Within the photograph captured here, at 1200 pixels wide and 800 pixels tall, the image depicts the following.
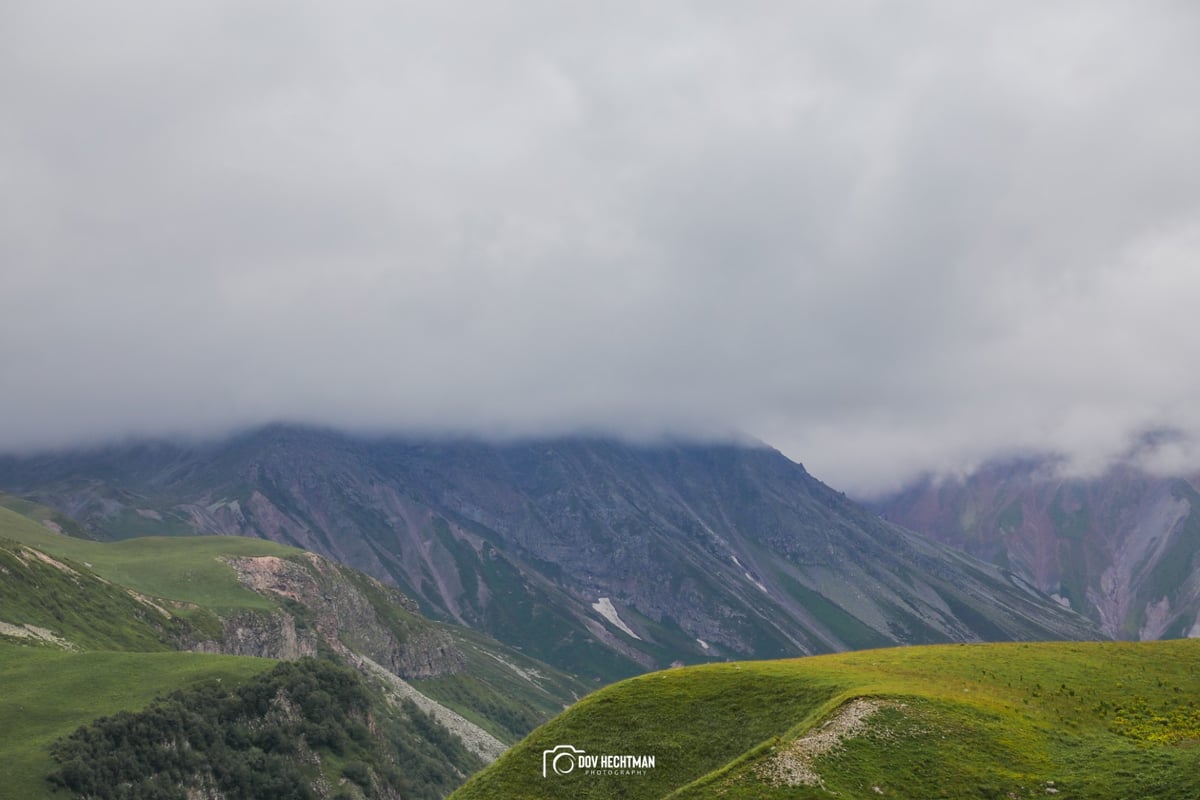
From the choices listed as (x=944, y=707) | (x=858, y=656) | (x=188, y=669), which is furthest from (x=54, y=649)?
(x=944, y=707)

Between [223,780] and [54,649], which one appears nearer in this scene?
[223,780]

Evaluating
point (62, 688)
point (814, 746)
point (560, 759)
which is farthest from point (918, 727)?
point (62, 688)

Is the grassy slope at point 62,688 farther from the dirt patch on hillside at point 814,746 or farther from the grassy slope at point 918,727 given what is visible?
the dirt patch on hillside at point 814,746

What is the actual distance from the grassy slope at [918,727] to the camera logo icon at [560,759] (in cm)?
68

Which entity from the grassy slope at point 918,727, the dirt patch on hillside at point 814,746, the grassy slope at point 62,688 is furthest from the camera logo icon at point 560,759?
the grassy slope at point 62,688

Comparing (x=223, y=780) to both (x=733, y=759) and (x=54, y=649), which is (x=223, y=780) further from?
(x=733, y=759)

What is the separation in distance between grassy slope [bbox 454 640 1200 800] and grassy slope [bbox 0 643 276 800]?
99.3m

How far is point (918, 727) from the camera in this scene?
62.1 m

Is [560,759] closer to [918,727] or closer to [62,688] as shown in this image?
[918,727]

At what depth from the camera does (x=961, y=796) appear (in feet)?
181

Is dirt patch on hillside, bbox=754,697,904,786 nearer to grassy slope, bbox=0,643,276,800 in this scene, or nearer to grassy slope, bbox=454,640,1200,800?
grassy slope, bbox=454,640,1200,800

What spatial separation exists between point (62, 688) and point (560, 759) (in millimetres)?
128400

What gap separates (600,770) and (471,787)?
34.6 feet

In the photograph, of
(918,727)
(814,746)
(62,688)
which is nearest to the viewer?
(814,746)
